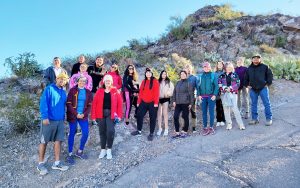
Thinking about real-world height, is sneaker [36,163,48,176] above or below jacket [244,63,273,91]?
below

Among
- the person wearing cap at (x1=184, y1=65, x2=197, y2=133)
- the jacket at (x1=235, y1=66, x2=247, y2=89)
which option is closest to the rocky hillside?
the jacket at (x1=235, y1=66, x2=247, y2=89)

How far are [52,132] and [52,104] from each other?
586mm

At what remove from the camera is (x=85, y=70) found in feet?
31.4

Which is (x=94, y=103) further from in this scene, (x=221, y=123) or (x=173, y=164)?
(x=221, y=123)

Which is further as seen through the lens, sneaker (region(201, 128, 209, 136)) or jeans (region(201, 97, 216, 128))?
jeans (region(201, 97, 216, 128))

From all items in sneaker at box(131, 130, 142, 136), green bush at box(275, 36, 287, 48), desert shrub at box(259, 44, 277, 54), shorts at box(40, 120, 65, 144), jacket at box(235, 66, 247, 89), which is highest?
green bush at box(275, 36, 287, 48)

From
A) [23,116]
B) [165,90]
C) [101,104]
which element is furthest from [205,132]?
[23,116]

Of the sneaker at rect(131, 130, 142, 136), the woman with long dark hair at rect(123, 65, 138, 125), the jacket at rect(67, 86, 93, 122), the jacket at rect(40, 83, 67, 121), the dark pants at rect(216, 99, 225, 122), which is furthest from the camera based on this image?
the woman with long dark hair at rect(123, 65, 138, 125)

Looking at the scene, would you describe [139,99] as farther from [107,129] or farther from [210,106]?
[210,106]

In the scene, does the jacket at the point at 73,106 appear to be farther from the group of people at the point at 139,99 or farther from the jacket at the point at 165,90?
the jacket at the point at 165,90

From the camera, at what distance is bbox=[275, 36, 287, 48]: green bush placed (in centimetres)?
1875

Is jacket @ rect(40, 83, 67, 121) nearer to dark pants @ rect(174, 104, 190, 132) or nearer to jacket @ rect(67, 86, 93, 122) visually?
jacket @ rect(67, 86, 93, 122)

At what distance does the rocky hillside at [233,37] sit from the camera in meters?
18.2

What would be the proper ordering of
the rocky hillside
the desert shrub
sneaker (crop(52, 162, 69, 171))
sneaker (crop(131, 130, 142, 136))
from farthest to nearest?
1. the rocky hillside
2. the desert shrub
3. sneaker (crop(131, 130, 142, 136))
4. sneaker (crop(52, 162, 69, 171))
